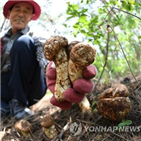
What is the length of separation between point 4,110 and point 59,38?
1.11 m

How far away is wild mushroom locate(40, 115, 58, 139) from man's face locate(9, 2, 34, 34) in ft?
3.37

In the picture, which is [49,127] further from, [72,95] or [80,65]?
[80,65]

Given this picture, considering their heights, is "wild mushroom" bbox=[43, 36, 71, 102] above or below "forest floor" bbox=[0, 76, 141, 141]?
above

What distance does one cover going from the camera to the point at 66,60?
856 mm

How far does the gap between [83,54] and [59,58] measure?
154 mm

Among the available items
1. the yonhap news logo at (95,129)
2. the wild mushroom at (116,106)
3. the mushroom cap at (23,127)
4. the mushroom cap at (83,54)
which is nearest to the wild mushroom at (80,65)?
the mushroom cap at (83,54)

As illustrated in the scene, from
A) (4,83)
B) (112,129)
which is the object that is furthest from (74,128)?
(4,83)

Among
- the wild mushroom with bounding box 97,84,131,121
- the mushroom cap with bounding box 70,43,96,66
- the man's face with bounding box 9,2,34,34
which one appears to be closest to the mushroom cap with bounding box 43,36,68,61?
the mushroom cap with bounding box 70,43,96,66

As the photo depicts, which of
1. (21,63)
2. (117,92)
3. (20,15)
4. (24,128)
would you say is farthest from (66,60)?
(20,15)

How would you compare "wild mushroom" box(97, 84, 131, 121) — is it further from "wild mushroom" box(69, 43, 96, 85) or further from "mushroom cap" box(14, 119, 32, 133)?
"mushroom cap" box(14, 119, 32, 133)

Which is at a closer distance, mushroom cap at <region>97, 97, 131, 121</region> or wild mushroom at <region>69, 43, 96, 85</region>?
wild mushroom at <region>69, 43, 96, 85</region>

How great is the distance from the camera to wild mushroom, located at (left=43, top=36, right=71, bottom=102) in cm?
81

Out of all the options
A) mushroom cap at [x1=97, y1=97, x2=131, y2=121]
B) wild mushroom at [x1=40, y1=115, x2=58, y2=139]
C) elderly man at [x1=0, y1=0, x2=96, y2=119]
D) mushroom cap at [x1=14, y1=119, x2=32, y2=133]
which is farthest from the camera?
elderly man at [x1=0, y1=0, x2=96, y2=119]

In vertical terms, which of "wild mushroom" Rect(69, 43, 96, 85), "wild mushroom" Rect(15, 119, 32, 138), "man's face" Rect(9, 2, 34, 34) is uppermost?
"man's face" Rect(9, 2, 34, 34)
